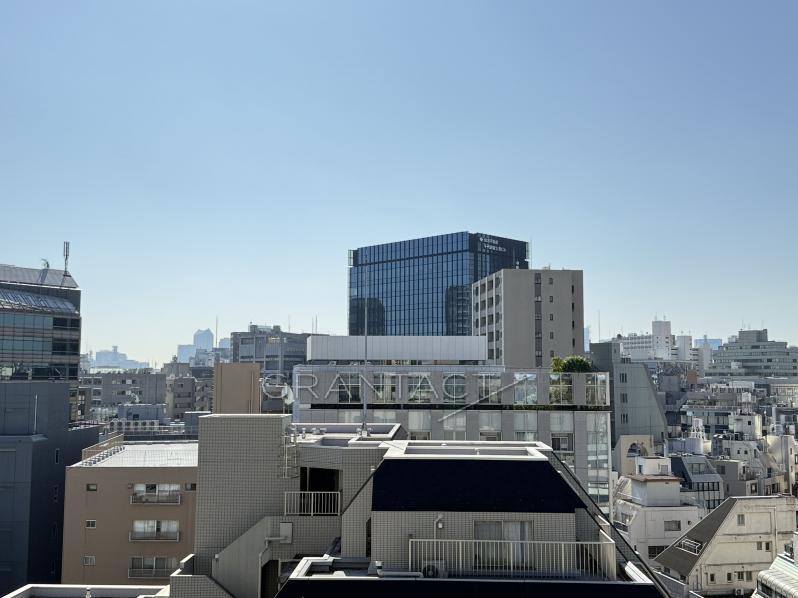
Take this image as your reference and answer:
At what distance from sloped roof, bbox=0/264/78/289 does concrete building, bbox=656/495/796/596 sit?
282ft

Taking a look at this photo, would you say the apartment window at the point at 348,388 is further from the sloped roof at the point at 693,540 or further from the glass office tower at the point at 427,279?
the glass office tower at the point at 427,279

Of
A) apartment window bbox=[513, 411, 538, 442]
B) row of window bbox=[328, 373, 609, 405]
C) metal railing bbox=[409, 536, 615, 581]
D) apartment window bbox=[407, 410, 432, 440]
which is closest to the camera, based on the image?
metal railing bbox=[409, 536, 615, 581]

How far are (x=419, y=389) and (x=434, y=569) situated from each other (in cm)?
3460

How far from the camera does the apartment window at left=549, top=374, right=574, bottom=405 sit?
1972 inches

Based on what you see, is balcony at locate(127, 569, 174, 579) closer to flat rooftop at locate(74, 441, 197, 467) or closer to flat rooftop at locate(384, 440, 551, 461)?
flat rooftop at locate(74, 441, 197, 467)

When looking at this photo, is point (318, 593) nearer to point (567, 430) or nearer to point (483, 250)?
point (567, 430)

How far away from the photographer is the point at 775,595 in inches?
1598

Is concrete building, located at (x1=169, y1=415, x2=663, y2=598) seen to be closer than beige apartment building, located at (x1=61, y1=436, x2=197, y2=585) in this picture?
Yes

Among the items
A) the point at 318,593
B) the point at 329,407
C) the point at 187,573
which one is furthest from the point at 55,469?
the point at 318,593

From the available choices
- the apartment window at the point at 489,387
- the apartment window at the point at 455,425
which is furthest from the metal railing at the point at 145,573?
the apartment window at the point at 489,387

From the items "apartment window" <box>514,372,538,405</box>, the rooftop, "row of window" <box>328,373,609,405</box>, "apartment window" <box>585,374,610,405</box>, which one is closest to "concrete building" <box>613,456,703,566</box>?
"apartment window" <box>585,374,610,405</box>

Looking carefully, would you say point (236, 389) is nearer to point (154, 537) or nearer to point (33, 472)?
point (154, 537)

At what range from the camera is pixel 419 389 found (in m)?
51.3

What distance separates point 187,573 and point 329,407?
1232 inches
